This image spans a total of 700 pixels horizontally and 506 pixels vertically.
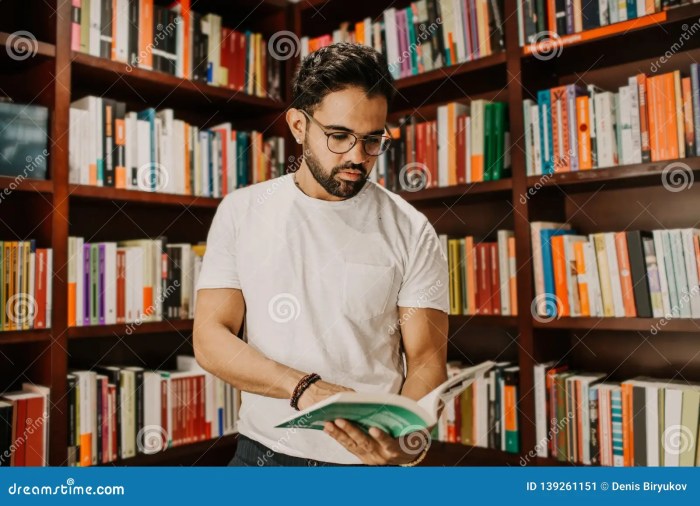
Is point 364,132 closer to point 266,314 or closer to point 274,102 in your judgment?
point 266,314

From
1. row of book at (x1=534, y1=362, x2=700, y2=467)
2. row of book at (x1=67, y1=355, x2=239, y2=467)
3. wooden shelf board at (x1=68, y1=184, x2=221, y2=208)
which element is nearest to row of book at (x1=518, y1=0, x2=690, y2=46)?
row of book at (x1=534, y1=362, x2=700, y2=467)

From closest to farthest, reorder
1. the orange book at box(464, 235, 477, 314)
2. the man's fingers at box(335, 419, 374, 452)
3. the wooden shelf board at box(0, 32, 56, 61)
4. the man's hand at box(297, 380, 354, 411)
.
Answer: the man's fingers at box(335, 419, 374, 452), the man's hand at box(297, 380, 354, 411), the wooden shelf board at box(0, 32, 56, 61), the orange book at box(464, 235, 477, 314)

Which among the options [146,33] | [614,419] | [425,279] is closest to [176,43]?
[146,33]

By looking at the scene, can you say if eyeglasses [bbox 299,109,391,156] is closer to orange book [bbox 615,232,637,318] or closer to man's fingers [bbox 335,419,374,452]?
man's fingers [bbox 335,419,374,452]

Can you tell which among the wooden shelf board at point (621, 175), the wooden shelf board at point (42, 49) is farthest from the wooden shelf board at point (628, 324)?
the wooden shelf board at point (42, 49)

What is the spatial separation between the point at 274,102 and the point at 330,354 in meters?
1.52

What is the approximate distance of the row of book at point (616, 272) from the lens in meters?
1.80

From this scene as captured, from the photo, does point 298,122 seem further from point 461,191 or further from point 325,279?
point 461,191

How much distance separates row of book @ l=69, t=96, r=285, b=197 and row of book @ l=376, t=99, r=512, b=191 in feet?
1.67

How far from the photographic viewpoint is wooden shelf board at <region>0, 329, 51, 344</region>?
1.77 meters

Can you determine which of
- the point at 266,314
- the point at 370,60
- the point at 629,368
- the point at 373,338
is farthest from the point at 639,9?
the point at 266,314

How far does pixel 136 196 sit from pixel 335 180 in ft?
3.19

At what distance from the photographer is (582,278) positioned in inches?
77.9

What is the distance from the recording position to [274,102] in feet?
8.49
